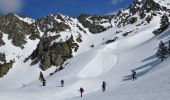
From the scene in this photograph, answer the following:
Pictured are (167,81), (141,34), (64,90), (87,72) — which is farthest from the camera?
(141,34)

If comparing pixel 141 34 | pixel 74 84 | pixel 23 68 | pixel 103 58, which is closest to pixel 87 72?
pixel 103 58

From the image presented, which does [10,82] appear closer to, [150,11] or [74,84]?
[150,11]

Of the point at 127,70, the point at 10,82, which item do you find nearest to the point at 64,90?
the point at 127,70

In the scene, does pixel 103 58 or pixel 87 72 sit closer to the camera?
pixel 87 72

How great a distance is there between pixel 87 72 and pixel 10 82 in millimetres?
69775

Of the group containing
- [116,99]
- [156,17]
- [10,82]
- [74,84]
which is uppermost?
[156,17]

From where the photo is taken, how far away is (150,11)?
623 feet

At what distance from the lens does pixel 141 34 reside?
140 metres

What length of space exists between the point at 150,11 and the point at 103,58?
79279 millimetres

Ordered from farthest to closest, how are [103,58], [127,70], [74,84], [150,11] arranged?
[150,11], [103,58], [127,70], [74,84]

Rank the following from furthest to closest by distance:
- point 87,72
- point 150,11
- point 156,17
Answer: point 150,11 → point 156,17 → point 87,72

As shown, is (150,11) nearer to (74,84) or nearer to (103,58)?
(103,58)

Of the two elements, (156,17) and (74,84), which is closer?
(74,84)

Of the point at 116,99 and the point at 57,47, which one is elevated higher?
the point at 57,47
